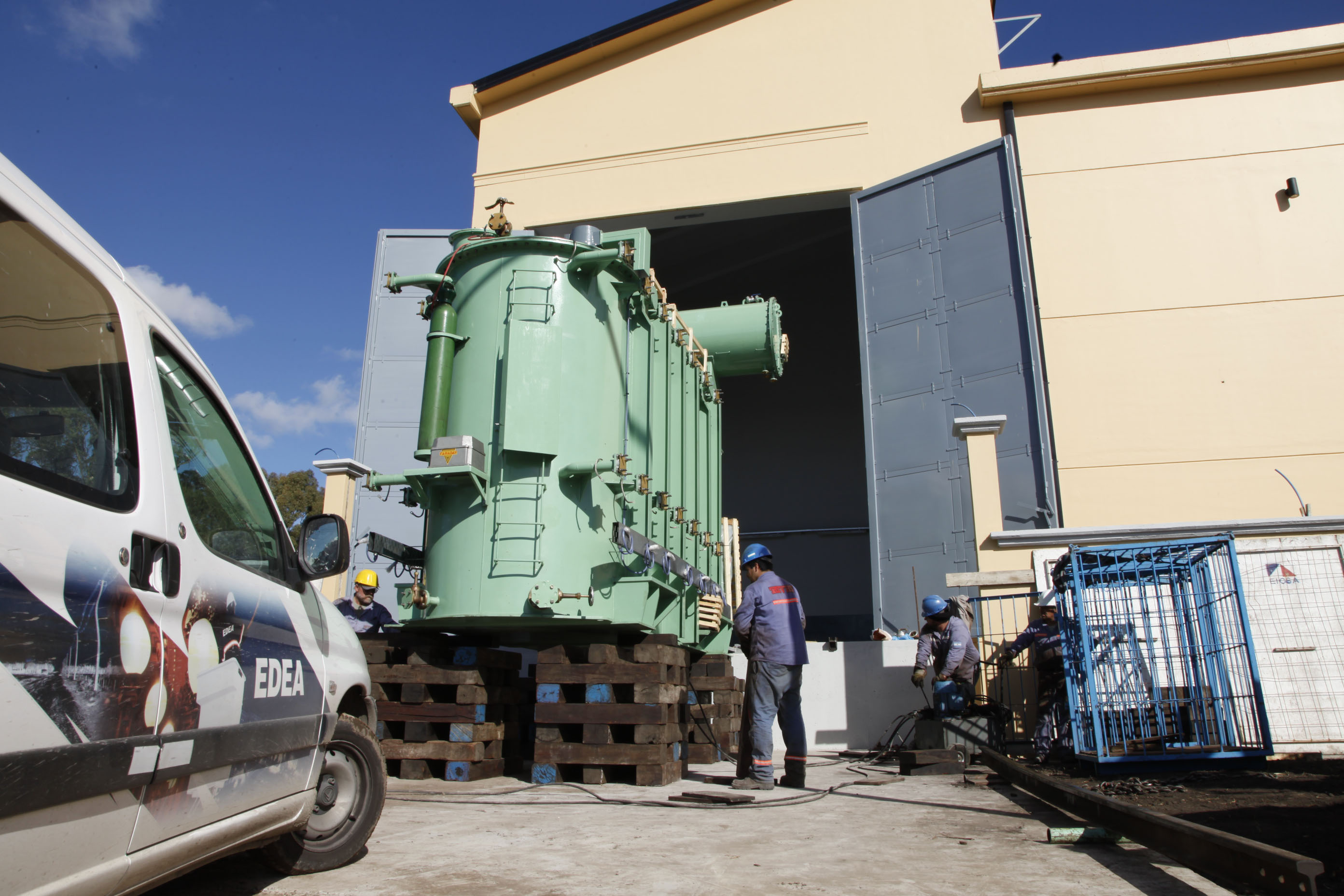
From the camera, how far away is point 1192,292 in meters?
12.8

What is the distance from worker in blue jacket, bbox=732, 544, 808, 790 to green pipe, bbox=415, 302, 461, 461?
2.59 metres

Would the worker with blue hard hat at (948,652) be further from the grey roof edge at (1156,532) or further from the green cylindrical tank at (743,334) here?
the green cylindrical tank at (743,334)

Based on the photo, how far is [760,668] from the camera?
636 cm

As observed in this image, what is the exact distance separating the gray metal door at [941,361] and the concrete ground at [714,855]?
696 cm

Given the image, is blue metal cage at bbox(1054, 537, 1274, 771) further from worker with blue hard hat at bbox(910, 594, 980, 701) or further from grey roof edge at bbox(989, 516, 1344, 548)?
grey roof edge at bbox(989, 516, 1344, 548)

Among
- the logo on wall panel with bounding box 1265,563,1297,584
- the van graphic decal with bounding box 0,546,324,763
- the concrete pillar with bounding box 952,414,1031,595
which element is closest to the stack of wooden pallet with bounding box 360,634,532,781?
the van graphic decal with bounding box 0,546,324,763

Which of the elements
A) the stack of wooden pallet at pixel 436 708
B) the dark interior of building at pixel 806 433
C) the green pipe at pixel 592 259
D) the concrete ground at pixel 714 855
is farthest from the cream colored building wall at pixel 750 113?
the concrete ground at pixel 714 855

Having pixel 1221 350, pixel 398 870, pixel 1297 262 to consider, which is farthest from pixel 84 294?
pixel 1297 262

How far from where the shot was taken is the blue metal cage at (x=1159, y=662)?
5.97 meters

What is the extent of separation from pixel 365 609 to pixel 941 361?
882 centimetres

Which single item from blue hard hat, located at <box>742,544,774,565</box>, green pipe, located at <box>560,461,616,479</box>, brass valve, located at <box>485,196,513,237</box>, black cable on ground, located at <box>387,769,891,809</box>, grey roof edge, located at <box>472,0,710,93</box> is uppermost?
grey roof edge, located at <box>472,0,710,93</box>

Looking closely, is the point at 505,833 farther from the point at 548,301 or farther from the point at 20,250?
the point at 548,301

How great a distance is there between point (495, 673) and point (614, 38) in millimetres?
13414

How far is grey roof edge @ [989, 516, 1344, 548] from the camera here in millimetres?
9031
